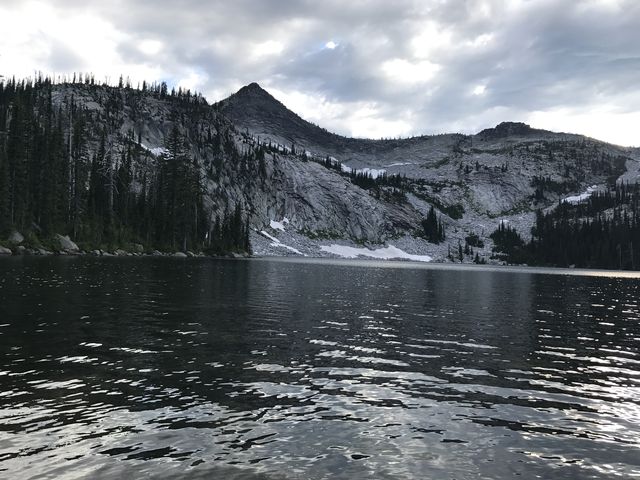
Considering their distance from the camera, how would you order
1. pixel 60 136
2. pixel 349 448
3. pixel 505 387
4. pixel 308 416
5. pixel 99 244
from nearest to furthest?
pixel 349 448 < pixel 308 416 < pixel 505 387 < pixel 99 244 < pixel 60 136

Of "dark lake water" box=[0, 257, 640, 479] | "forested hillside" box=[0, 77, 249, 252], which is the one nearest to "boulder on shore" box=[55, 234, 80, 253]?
"forested hillside" box=[0, 77, 249, 252]

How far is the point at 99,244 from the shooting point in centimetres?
11688

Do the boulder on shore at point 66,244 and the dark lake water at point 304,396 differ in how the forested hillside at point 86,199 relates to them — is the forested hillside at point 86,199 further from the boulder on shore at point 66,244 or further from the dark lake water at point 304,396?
the dark lake water at point 304,396

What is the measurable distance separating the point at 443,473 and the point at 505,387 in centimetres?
831

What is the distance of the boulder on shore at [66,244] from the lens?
10444 cm

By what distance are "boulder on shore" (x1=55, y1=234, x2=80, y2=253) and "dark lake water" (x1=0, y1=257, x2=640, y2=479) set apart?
80971mm

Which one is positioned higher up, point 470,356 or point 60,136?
point 60,136

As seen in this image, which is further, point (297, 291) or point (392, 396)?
point (297, 291)

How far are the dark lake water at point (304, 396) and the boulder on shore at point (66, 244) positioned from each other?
8097 centimetres

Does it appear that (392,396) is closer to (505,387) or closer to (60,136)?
(505,387)

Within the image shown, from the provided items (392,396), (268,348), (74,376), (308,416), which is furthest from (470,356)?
(74,376)

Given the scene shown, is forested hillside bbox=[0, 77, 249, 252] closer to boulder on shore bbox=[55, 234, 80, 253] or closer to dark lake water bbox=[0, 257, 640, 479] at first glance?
boulder on shore bbox=[55, 234, 80, 253]

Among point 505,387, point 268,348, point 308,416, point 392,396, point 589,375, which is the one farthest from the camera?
point 268,348

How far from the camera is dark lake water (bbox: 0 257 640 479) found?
9.91 m
